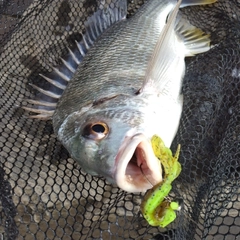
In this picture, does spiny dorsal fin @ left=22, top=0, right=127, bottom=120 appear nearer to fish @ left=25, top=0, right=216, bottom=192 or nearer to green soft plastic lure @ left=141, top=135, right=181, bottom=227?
fish @ left=25, top=0, right=216, bottom=192

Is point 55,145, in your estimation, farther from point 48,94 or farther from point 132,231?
point 132,231

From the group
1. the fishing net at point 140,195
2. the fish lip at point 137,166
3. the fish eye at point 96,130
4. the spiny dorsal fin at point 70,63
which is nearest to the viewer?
the fish lip at point 137,166

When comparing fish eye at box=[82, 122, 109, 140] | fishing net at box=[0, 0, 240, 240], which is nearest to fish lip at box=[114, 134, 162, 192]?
fish eye at box=[82, 122, 109, 140]

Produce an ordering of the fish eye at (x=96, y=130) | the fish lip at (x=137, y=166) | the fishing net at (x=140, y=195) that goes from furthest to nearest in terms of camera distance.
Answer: the fishing net at (x=140, y=195) → the fish eye at (x=96, y=130) → the fish lip at (x=137, y=166)

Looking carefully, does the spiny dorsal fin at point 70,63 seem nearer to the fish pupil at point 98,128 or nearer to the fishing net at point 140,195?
the fishing net at point 140,195

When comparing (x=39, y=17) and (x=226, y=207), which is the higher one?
(x=39, y=17)

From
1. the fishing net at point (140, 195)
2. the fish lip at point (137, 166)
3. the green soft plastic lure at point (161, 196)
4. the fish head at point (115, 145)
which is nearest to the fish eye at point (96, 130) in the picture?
the fish head at point (115, 145)

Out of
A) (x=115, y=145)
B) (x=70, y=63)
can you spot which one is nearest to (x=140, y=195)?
(x=115, y=145)

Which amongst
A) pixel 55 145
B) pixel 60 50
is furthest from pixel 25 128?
pixel 60 50

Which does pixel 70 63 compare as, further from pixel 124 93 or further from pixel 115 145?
pixel 115 145
